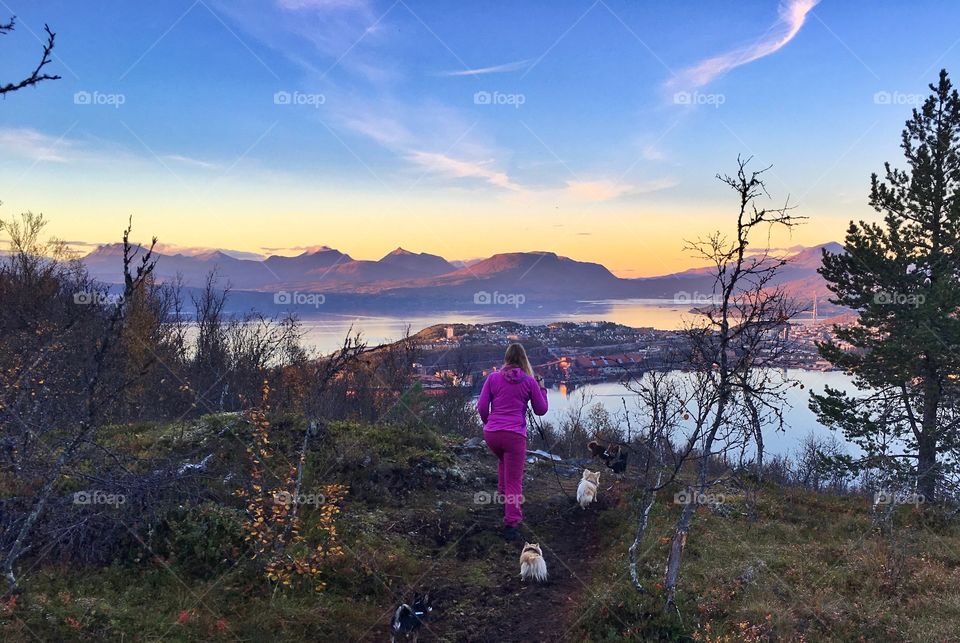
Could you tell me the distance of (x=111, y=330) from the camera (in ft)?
16.1

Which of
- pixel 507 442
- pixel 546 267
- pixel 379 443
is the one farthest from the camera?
pixel 546 267

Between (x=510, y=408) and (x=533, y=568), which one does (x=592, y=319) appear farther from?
(x=533, y=568)

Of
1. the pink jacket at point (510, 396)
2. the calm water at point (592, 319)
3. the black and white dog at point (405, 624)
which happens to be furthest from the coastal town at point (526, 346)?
the black and white dog at point (405, 624)

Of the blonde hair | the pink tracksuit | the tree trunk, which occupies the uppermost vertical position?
the blonde hair

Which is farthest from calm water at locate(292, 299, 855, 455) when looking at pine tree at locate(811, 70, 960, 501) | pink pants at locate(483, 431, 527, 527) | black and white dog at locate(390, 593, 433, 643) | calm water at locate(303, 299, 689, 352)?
black and white dog at locate(390, 593, 433, 643)

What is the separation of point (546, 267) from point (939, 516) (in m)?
138

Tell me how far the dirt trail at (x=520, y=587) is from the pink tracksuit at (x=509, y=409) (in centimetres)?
118

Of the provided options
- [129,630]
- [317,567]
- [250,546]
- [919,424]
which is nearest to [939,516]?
[919,424]

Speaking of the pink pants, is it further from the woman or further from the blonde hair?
the blonde hair

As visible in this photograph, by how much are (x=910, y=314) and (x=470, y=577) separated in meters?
16.6

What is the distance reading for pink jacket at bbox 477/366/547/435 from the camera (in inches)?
324

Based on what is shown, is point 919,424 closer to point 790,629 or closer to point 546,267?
point 790,629

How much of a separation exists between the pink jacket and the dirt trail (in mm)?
1938

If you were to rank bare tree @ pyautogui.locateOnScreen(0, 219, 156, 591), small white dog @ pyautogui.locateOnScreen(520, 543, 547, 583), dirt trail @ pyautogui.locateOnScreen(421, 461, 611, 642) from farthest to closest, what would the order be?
small white dog @ pyautogui.locateOnScreen(520, 543, 547, 583) < dirt trail @ pyautogui.locateOnScreen(421, 461, 611, 642) < bare tree @ pyautogui.locateOnScreen(0, 219, 156, 591)
